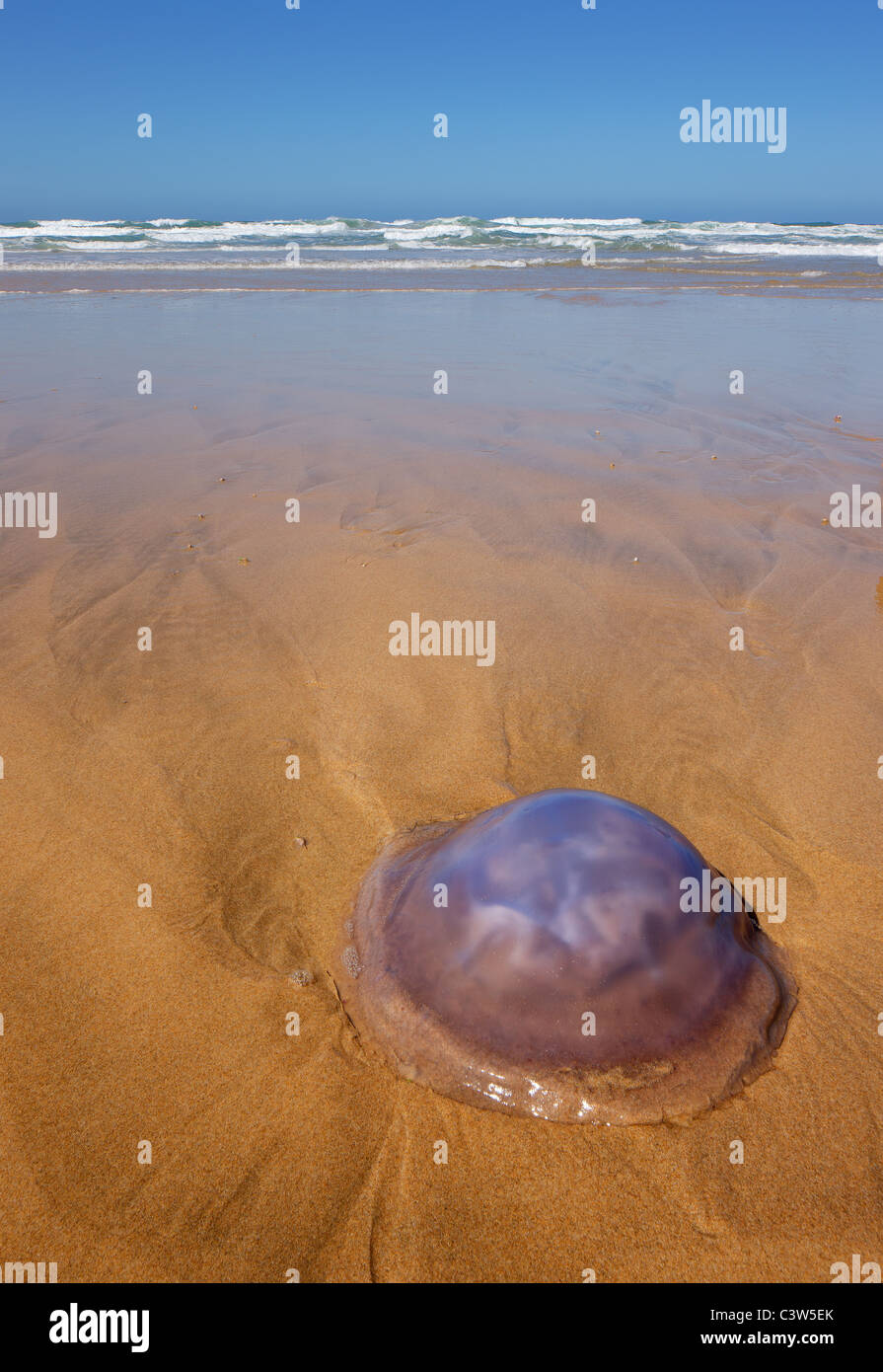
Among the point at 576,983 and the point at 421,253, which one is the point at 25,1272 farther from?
the point at 421,253

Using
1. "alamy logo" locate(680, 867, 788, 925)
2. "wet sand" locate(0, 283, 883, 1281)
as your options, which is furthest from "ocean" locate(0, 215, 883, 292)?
"alamy logo" locate(680, 867, 788, 925)

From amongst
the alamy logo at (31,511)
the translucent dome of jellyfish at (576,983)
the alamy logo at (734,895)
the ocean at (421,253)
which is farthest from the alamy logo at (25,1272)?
the ocean at (421,253)

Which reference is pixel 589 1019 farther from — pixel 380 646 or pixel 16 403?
pixel 16 403
